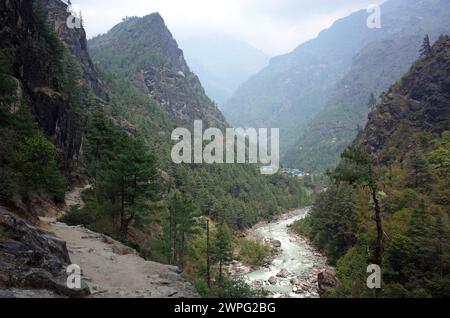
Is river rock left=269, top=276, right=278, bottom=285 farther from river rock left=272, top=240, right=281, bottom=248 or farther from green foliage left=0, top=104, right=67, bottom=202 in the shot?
green foliage left=0, top=104, right=67, bottom=202

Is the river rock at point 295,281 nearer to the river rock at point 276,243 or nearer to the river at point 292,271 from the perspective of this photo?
the river at point 292,271

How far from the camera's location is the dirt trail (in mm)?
15727

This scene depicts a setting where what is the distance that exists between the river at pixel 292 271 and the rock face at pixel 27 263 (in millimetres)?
30612

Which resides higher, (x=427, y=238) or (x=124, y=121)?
(x=124, y=121)

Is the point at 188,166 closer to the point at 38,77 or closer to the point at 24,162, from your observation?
the point at 38,77

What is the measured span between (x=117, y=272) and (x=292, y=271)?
3956 centimetres

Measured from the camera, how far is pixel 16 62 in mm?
41312

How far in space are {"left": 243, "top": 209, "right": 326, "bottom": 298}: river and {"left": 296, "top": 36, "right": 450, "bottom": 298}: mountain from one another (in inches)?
136

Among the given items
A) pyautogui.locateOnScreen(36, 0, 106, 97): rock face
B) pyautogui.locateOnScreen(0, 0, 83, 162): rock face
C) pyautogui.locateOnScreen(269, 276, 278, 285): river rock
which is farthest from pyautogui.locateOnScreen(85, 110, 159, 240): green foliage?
pyautogui.locateOnScreen(36, 0, 106, 97): rock face

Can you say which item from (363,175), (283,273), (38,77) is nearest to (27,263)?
(363,175)

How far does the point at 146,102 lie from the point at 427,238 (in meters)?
123
